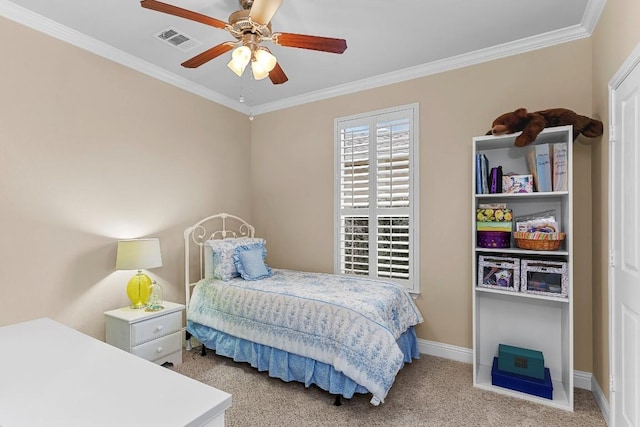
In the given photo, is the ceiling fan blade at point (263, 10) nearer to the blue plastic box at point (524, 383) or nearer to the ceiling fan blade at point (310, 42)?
the ceiling fan blade at point (310, 42)

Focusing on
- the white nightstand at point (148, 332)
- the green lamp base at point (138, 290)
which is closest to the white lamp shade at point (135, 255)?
the green lamp base at point (138, 290)

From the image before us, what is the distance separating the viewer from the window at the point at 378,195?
3355mm

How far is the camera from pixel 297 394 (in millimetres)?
2545

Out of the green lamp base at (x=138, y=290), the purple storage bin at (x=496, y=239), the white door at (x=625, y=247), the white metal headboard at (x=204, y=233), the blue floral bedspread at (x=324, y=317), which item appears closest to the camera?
the white door at (x=625, y=247)

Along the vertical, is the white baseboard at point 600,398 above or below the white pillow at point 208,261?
below

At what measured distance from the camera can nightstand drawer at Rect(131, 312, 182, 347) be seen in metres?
2.68

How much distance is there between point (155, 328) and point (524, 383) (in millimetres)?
2907

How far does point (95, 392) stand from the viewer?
94 cm

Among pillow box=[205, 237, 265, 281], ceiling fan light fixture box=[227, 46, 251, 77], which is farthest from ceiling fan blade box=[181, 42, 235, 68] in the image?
pillow box=[205, 237, 265, 281]

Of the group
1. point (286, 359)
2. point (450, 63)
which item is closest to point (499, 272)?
point (286, 359)

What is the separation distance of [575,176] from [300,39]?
2329 mm

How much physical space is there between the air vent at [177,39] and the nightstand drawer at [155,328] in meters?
2.32

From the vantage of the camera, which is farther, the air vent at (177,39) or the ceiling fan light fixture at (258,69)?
the air vent at (177,39)

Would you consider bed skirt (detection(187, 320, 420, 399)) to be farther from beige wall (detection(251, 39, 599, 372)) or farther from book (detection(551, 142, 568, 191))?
book (detection(551, 142, 568, 191))
